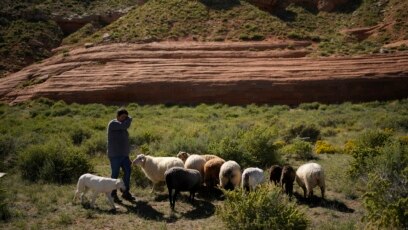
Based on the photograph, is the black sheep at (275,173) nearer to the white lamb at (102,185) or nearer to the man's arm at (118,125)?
the white lamb at (102,185)

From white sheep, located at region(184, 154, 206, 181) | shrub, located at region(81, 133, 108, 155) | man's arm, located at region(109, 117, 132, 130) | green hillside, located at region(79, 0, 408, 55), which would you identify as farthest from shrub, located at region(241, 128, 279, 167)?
green hillside, located at region(79, 0, 408, 55)

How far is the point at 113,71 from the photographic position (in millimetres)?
31906

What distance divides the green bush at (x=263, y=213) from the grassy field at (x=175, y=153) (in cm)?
45

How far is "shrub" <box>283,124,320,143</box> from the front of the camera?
17.5m

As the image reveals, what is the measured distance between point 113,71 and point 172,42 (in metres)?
6.15

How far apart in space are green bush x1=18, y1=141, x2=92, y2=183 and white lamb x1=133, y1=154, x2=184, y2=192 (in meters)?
2.39

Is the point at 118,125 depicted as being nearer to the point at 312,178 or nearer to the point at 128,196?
the point at 128,196

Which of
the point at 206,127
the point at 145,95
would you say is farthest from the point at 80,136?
the point at 145,95

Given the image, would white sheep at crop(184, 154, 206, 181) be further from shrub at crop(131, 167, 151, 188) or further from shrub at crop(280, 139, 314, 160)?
shrub at crop(280, 139, 314, 160)

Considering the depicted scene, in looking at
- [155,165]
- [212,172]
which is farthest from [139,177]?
[212,172]

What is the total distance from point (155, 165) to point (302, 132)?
31.2 ft

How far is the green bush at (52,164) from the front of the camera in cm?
1102

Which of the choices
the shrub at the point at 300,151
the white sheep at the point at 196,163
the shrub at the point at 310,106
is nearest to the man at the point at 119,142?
the white sheep at the point at 196,163

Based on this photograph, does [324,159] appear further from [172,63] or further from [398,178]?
[172,63]
